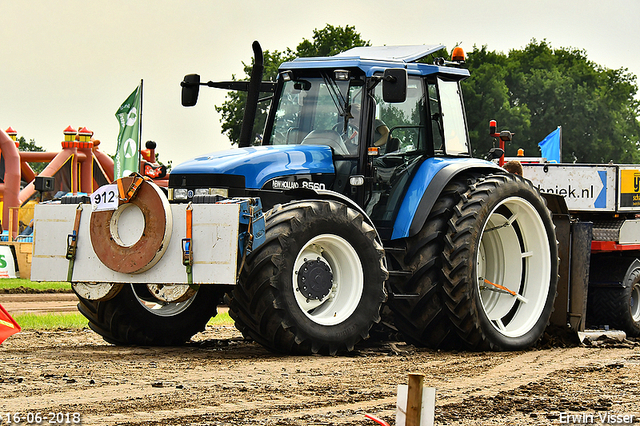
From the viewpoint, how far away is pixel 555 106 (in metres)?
56.4

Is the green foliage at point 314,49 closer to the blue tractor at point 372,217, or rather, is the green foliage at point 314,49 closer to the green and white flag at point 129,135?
the green and white flag at point 129,135

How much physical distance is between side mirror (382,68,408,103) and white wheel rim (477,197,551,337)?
2.11 m

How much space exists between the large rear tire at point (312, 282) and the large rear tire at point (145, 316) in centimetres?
130

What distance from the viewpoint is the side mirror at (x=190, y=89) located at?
9.07 meters

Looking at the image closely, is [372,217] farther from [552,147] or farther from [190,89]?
[552,147]

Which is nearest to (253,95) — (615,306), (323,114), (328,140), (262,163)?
(323,114)

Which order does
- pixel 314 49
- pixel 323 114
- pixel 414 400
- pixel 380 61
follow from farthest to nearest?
pixel 314 49, pixel 380 61, pixel 323 114, pixel 414 400

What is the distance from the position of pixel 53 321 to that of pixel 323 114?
215 inches

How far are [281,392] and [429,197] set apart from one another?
345 centimetres

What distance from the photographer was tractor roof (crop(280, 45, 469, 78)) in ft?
28.7

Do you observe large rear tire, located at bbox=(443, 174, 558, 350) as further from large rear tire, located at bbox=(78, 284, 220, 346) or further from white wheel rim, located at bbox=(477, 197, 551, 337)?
large rear tire, located at bbox=(78, 284, 220, 346)

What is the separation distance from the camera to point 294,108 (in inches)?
353

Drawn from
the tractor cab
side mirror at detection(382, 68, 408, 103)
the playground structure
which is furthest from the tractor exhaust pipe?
the playground structure

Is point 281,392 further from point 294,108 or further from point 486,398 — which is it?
point 294,108
